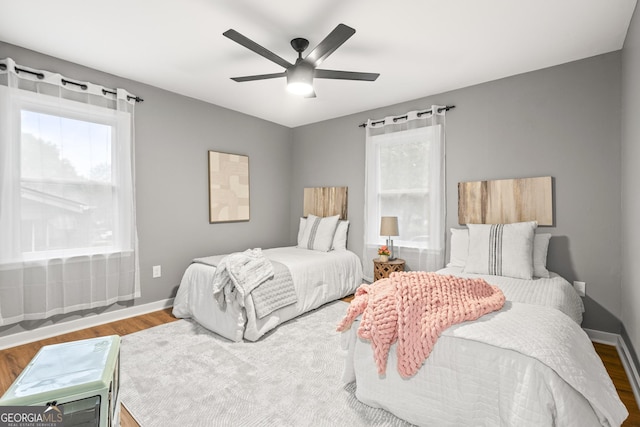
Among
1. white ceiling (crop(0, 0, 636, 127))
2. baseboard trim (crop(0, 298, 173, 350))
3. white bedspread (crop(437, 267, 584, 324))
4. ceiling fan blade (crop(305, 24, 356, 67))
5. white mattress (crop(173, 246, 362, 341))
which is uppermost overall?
white ceiling (crop(0, 0, 636, 127))

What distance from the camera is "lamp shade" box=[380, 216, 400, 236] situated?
371cm

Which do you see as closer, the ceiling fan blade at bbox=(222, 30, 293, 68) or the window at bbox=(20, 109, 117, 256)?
the ceiling fan blade at bbox=(222, 30, 293, 68)

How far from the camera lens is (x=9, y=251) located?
2514mm

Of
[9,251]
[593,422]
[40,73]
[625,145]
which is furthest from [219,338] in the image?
[625,145]

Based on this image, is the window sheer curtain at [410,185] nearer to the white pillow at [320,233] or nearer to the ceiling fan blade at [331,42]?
the white pillow at [320,233]

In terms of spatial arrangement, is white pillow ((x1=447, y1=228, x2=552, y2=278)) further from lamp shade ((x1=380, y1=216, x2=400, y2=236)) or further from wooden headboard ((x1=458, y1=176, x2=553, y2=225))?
lamp shade ((x1=380, y1=216, x2=400, y2=236))

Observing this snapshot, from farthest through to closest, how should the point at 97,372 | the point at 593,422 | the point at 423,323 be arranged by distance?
the point at 423,323 → the point at 593,422 → the point at 97,372

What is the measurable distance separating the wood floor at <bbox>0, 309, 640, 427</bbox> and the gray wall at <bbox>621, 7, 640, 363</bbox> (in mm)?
253

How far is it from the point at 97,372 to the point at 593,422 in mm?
1760

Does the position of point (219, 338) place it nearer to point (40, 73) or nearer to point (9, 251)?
point (9, 251)

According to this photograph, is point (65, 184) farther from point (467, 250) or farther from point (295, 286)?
point (467, 250)

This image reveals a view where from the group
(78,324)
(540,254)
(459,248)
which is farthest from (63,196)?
(540,254)

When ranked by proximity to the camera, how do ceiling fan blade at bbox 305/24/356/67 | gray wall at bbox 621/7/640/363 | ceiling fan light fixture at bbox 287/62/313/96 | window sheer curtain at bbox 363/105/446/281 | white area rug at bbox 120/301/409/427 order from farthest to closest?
window sheer curtain at bbox 363/105/446/281 → ceiling fan light fixture at bbox 287/62/313/96 → gray wall at bbox 621/7/640/363 → ceiling fan blade at bbox 305/24/356/67 → white area rug at bbox 120/301/409/427

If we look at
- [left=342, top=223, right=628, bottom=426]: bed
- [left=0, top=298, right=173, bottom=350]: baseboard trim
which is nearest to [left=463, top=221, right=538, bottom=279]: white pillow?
[left=342, top=223, right=628, bottom=426]: bed
